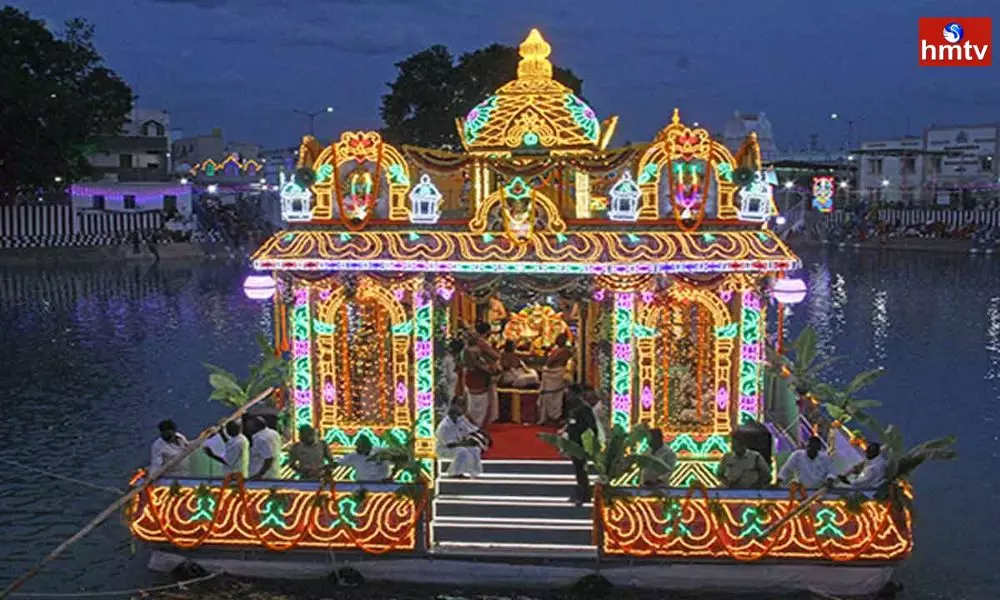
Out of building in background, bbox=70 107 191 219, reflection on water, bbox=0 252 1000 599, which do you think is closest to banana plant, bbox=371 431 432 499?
reflection on water, bbox=0 252 1000 599

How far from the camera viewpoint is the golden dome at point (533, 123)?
14578mm

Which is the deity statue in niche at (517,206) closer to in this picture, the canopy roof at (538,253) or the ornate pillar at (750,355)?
the canopy roof at (538,253)

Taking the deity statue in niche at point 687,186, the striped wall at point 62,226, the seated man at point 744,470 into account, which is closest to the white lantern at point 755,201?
the deity statue in niche at point 687,186

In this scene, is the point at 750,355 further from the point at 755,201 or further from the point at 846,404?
the point at 755,201

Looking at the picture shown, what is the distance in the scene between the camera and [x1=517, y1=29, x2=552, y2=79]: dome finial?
1544 cm

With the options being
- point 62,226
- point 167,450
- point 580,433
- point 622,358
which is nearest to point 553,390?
point 622,358

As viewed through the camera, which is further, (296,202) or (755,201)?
(296,202)

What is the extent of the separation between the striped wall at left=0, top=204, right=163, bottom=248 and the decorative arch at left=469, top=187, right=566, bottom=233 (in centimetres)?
4876

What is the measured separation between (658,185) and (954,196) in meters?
76.4

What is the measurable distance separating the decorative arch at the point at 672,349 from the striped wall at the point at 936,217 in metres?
60.5

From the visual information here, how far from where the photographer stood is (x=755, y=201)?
45.2 feet

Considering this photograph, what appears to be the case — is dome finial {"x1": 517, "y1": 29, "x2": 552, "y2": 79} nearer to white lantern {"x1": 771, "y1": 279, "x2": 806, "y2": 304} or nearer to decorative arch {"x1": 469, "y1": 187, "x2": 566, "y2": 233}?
decorative arch {"x1": 469, "y1": 187, "x2": 566, "y2": 233}

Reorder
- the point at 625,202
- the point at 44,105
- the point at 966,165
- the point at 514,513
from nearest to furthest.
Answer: the point at 514,513, the point at 625,202, the point at 44,105, the point at 966,165

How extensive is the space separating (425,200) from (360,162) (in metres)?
1.14
